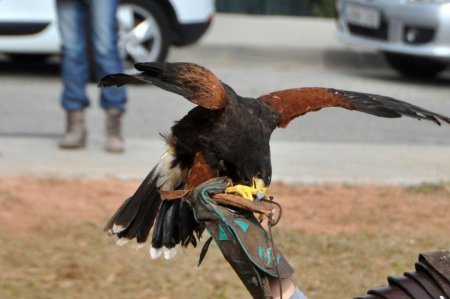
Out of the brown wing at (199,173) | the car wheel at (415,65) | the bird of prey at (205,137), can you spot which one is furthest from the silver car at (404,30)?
the brown wing at (199,173)

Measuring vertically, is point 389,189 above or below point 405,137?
above

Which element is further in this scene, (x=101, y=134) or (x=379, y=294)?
(x=101, y=134)

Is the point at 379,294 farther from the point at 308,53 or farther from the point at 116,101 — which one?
the point at 308,53

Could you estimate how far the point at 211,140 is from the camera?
3.45m

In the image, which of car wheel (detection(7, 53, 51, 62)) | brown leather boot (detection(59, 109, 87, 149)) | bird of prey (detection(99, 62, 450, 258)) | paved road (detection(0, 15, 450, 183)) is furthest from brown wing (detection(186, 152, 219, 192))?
car wheel (detection(7, 53, 51, 62))

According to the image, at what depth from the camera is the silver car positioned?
10.4 m

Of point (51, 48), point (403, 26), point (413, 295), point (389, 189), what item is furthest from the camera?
point (403, 26)

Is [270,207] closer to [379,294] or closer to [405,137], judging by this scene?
[379,294]

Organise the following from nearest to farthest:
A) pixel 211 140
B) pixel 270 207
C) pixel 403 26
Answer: pixel 270 207
pixel 211 140
pixel 403 26

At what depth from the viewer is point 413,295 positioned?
2693mm

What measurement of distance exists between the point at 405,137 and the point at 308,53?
14.0 ft

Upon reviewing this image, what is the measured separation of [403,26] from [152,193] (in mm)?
7069

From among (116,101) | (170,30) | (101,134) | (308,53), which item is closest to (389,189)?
(116,101)

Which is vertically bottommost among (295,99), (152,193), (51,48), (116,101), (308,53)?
(308,53)
